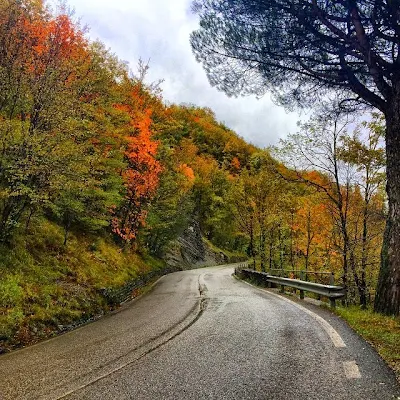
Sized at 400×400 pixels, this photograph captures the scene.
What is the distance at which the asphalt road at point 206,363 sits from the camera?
401 centimetres

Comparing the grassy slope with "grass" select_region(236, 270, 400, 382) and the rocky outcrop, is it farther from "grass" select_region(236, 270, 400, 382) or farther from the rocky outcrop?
the rocky outcrop

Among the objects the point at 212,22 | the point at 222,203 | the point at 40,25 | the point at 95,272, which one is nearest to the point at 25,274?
the point at 95,272

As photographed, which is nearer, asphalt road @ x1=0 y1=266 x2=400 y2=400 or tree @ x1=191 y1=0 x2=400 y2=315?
asphalt road @ x1=0 y1=266 x2=400 y2=400

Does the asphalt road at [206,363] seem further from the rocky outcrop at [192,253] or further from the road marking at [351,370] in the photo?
the rocky outcrop at [192,253]

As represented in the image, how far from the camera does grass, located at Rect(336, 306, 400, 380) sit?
5094 mm

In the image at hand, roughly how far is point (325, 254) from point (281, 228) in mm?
5857

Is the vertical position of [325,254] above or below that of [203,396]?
above

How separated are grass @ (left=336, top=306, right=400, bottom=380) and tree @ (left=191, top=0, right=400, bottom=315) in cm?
80

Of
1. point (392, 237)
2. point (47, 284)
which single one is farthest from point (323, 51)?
point (47, 284)

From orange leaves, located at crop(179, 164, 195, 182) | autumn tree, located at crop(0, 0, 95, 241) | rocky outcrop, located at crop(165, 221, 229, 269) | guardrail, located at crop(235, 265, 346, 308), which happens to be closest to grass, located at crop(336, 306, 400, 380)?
guardrail, located at crop(235, 265, 346, 308)

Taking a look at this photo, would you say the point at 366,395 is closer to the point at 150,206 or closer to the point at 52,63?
the point at 52,63

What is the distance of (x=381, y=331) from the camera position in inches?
259

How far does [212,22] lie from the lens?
9344 mm

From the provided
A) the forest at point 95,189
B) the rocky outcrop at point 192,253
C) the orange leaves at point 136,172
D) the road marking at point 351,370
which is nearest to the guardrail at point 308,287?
the forest at point 95,189
